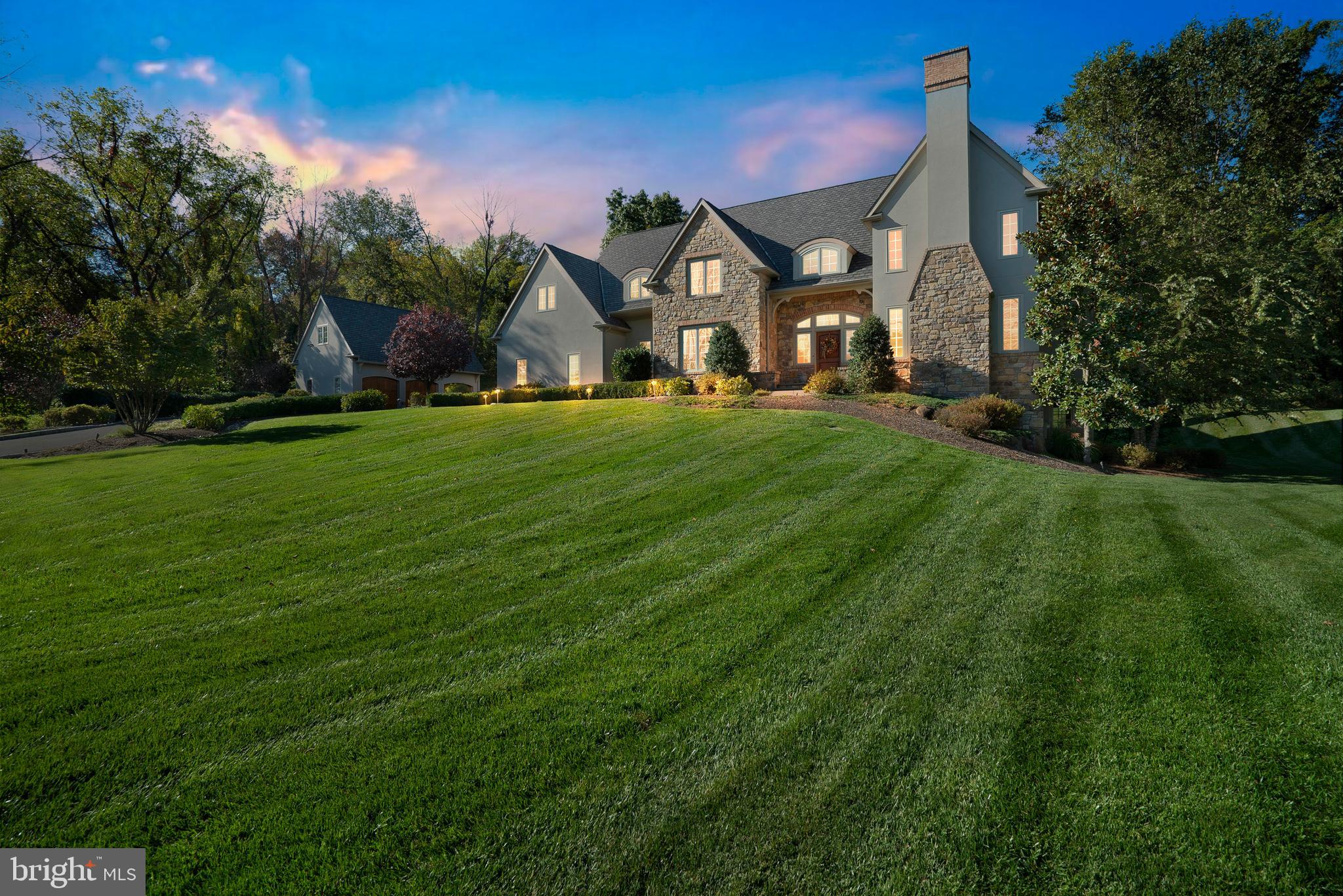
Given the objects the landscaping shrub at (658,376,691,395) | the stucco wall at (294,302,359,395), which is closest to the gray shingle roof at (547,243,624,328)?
the landscaping shrub at (658,376,691,395)

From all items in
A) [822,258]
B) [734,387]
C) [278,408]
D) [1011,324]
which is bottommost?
[278,408]

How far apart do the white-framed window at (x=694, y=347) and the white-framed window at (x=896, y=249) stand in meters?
6.82

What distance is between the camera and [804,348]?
22812 mm

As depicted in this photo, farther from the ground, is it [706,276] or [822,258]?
[822,258]

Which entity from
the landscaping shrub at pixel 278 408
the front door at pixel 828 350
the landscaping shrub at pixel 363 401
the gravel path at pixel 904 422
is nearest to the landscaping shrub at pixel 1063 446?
the gravel path at pixel 904 422

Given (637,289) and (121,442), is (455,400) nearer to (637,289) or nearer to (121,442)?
(637,289)

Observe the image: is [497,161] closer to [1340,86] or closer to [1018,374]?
[1018,374]

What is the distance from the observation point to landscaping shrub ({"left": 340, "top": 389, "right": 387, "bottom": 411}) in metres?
22.2

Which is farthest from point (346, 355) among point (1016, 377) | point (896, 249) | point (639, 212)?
point (1016, 377)

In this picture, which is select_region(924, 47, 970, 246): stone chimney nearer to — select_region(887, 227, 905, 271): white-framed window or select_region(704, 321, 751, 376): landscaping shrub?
select_region(887, 227, 905, 271): white-framed window

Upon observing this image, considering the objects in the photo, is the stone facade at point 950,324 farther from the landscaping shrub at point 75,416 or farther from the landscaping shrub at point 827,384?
the landscaping shrub at point 75,416

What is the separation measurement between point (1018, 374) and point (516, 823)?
2064 centimetres

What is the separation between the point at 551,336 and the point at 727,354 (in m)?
9.30

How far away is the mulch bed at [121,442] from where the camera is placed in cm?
1465
